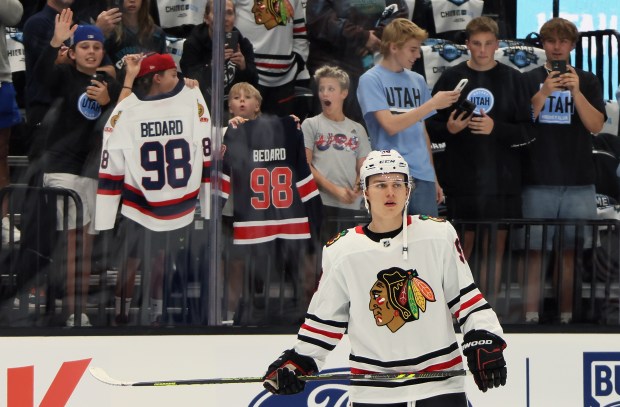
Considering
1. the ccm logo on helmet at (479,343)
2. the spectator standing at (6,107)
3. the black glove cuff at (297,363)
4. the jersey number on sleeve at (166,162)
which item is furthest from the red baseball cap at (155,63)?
the ccm logo on helmet at (479,343)

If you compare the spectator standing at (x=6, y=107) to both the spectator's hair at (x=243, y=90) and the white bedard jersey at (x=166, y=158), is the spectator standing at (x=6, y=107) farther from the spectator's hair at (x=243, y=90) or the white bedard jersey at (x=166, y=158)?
the spectator's hair at (x=243, y=90)

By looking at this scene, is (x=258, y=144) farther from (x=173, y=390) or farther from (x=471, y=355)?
(x=471, y=355)

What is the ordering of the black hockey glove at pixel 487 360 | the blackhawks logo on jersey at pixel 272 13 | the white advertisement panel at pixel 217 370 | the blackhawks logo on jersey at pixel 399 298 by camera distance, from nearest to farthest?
the black hockey glove at pixel 487 360, the blackhawks logo on jersey at pixel 399 298, the white advertisement panel at pixel 217 370, the blackhawks logo on jersey at pixel 272 13

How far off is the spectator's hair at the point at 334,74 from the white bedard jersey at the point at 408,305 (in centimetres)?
109

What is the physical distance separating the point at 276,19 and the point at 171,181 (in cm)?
67

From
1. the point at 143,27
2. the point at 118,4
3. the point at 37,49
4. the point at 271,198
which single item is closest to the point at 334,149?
the point at 271,198

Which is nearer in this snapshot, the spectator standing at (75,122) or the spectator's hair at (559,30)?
the spectator standing at (75,122)

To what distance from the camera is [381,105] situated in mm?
4523

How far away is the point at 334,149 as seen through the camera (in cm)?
451

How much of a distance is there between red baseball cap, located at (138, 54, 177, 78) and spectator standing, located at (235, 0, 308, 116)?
0.87 feet

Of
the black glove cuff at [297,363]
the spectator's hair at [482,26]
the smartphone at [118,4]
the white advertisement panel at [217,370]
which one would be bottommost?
the white advertisement panel at [217,370]

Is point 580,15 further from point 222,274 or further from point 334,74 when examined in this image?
point 222,274

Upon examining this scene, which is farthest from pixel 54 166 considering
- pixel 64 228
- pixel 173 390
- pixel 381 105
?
pixel 381 105

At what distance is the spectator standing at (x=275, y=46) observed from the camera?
4473mm
